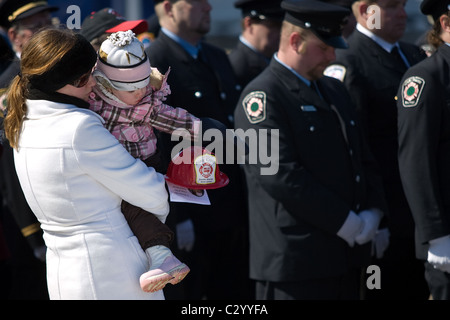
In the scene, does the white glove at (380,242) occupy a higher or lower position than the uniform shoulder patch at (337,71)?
lower

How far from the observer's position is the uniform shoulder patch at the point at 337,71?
467cm

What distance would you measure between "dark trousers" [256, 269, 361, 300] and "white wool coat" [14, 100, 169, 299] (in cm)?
147

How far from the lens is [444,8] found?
403cm

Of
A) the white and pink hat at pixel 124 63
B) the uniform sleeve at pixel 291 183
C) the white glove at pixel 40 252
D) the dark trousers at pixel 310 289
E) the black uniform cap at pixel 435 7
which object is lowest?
the white glove at pixel 40 252

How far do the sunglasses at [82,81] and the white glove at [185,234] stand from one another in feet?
6.03

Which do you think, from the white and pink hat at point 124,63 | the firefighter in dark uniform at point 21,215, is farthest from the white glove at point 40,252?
the white and pink hat at point 124,63

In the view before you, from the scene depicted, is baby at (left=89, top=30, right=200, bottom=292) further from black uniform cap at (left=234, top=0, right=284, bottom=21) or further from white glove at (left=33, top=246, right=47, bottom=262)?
black uniform cap at (left=234, top=0, right=284, bottom=21)

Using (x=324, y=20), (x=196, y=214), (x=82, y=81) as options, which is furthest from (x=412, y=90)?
(x=82, y=81)

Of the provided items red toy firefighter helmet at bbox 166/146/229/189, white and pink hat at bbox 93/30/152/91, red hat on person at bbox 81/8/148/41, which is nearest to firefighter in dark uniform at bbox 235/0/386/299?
red hat on person at bbox 81/8/148/41

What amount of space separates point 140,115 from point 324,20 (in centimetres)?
190

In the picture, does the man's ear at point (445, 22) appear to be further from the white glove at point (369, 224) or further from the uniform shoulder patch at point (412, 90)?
the white glove at point (369, 224)

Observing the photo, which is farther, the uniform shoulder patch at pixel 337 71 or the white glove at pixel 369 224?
the uniform shoulder patch at pixel 337 71

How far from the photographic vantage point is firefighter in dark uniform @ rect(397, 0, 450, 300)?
384cm

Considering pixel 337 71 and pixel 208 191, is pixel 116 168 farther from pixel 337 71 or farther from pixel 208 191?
pixel 337 71
